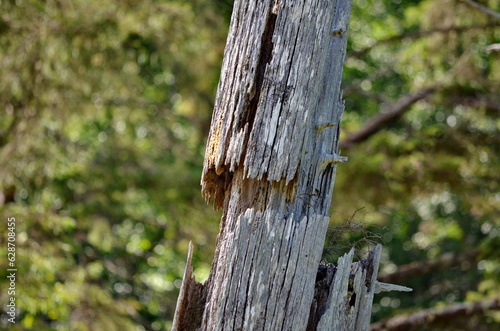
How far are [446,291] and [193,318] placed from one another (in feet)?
40.4

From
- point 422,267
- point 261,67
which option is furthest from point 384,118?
point 261,67

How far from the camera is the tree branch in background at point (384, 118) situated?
871 centimetres

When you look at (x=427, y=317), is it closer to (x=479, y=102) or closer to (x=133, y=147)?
(x=479, y=102)

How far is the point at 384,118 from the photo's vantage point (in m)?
8.95

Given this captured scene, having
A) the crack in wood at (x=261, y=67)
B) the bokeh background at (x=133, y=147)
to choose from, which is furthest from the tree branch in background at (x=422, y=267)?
the crack in wood at (x=261, y=67)

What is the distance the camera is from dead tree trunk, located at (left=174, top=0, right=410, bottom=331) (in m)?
2.67

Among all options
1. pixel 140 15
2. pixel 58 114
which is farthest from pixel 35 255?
pixel 140 15

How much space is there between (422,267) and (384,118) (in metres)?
2.08

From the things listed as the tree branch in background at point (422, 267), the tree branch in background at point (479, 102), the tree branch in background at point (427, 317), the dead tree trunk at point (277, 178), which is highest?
the tree branch in background at point (479, 102)

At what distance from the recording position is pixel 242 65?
279cm

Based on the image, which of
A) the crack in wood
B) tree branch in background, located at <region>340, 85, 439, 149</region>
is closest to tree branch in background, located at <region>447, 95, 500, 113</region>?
tree branch in background, located at <region>340, 85, 439, 149</region>

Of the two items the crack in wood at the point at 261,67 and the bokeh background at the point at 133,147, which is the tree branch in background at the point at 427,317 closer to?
the bokeh background at the point at 133,147

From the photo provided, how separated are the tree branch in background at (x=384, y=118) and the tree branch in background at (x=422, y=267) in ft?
5.77

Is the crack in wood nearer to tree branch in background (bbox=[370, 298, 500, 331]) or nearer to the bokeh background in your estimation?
the bokeh background
